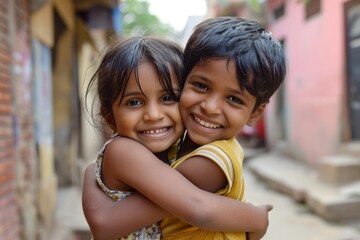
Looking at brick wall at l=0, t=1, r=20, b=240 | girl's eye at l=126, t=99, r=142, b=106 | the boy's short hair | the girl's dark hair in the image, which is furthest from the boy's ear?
brick wall at l=0, t=1, r=20, b=240

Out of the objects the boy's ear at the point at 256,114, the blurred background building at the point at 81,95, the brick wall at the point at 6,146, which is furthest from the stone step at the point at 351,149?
the boy's ear at the point at 256,114

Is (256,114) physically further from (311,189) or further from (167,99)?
(311,189)

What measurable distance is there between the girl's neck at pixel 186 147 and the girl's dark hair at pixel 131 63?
155 mm

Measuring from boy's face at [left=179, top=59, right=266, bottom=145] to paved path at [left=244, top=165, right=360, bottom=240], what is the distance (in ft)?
12.3

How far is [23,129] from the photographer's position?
12.3 ft

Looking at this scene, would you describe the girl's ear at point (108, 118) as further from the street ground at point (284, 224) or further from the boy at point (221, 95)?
the street ground at point (284, 224)

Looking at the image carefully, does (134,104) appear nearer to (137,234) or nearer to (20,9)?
Answer: (137,234)

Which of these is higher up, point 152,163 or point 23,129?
point 152,163

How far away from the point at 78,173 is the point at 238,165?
6.36 meters

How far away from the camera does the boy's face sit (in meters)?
1.27

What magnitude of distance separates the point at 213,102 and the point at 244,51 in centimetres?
17

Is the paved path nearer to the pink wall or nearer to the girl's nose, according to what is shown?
the pink wall

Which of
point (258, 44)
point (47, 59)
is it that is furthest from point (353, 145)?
point (258, 44)

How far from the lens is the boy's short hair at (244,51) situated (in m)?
1.26
